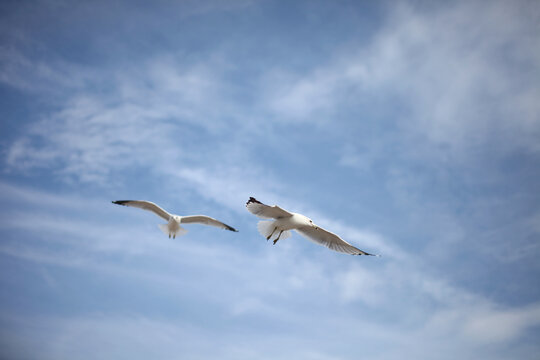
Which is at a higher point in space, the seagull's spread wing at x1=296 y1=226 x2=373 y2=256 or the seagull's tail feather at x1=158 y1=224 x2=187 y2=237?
the seagull's spread wing at x1=296 y1=226 x2=373 y2=256

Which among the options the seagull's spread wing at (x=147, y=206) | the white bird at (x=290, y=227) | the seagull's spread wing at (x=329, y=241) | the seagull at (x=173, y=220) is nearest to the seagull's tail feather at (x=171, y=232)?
the seagull at (x=173, y=220)

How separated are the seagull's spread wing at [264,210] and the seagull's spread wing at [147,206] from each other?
369 cm

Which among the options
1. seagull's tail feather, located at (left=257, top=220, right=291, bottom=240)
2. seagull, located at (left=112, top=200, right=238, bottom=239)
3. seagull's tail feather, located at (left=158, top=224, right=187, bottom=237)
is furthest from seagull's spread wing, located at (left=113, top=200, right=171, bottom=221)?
seagull's tail feather, located at (left=257, top=220, right=291, bottom=240)

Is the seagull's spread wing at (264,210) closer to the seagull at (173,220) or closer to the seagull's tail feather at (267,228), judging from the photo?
the seagull's tail feather at (267,228)

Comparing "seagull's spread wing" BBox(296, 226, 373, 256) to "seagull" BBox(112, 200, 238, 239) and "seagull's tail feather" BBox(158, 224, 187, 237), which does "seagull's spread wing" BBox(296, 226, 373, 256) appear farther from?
"seagull's tail feather" BBox(158, 224, 187, 237)

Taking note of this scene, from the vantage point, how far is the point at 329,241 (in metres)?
16.9

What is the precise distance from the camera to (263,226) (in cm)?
1555

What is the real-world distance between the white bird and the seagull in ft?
6.29

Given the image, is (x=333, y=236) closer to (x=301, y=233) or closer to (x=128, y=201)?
(x=301, y=233)

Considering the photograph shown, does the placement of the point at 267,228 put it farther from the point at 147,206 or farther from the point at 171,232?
the point at 147,206

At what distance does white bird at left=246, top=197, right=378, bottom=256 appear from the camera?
49.0ft

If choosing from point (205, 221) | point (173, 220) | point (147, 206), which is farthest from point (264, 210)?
point (147, 206)

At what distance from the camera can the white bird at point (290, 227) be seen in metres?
14.9

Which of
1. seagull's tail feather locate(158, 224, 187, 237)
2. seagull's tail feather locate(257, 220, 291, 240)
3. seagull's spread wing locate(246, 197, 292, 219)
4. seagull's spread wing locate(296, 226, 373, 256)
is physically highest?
seagull's spread wing locate(296, 226, 373, 256)
